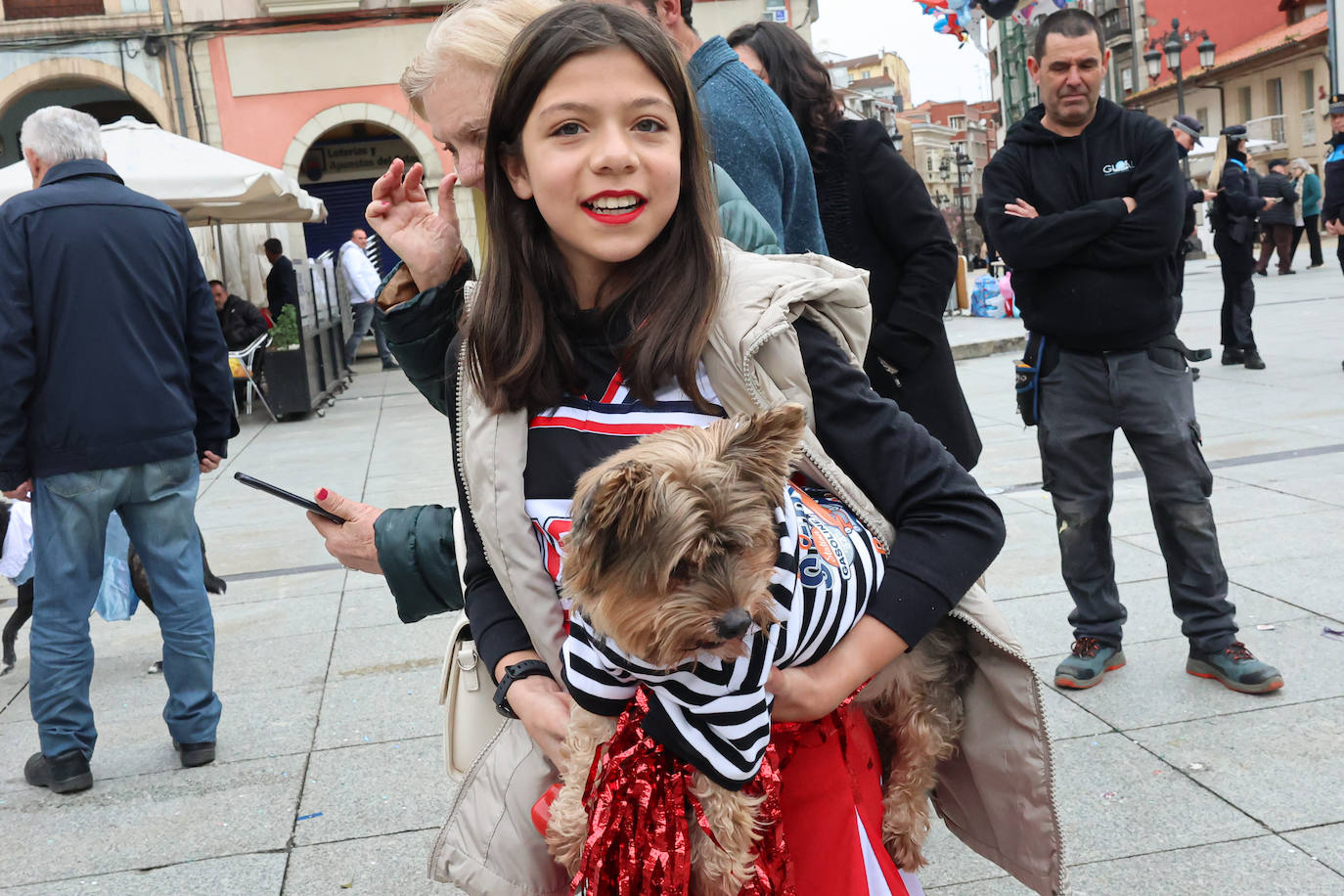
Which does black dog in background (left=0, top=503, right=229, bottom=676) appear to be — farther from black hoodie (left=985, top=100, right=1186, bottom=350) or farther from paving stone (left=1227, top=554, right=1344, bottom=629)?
paving stone (left=1227, top=554, right=1344, bottom=629)

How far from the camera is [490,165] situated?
1.87m

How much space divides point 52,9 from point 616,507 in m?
23.2

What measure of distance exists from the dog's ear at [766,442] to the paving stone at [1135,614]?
3761 mm

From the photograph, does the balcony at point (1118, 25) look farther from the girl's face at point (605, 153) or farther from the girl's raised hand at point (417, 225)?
the girl's face at point (605, 153)

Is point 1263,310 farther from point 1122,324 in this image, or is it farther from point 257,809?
point 257,809

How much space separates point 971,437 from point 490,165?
2053 mm

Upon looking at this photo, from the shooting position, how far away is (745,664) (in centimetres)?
148

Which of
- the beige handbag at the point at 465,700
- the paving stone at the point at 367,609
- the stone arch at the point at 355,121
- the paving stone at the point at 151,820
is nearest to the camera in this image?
the beige handbag at the point at 465,700

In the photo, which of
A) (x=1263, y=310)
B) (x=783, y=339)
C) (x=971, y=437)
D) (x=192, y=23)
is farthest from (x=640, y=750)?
(x=192, y=23)

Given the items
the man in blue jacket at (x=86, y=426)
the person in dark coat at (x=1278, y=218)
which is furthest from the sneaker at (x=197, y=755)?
the person in dark coat at (x=1278, y=218)

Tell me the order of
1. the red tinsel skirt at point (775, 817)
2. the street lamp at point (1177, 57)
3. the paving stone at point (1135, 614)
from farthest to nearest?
1. the street lamp at point (1177, 57)
2. the paving stone at point (1135, 614)
3. the red tinsel skirt at point (775, 817)

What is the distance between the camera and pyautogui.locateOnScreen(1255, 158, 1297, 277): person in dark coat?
21.3 metres

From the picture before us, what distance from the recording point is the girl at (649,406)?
1.69 m

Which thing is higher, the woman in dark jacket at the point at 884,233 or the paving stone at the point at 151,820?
the woman in dark jacket at the point at 884,233
